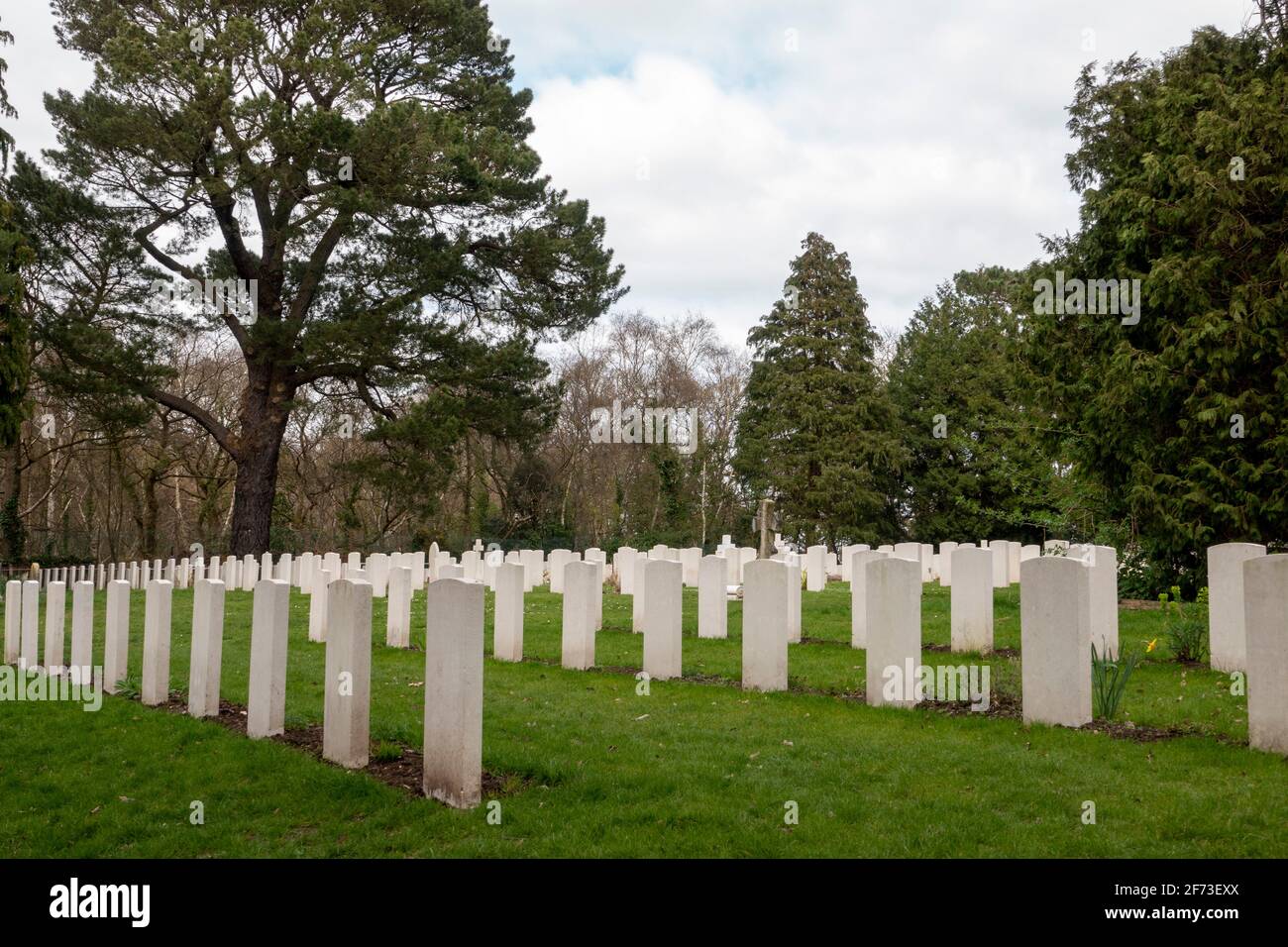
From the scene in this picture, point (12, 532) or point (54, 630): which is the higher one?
point (12, 532)

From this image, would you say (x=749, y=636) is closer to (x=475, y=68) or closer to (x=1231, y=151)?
(x=1231, y=151)

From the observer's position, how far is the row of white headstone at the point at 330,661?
5410 mm

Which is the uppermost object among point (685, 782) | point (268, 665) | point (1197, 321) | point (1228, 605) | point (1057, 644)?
point (1197, 321)

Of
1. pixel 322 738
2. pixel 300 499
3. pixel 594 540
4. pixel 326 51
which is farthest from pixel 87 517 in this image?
pixel 322 738

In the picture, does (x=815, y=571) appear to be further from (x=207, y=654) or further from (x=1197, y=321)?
(x=207, y=654)

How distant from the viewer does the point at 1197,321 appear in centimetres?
1344

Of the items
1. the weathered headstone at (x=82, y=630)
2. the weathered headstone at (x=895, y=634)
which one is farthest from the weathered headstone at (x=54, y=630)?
the weathered headstone at (x=895, y=634)

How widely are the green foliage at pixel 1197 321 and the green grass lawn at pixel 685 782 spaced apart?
242 inches

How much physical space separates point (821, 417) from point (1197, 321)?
2163cm

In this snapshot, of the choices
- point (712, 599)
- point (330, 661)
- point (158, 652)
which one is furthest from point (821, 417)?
point (330, 661)

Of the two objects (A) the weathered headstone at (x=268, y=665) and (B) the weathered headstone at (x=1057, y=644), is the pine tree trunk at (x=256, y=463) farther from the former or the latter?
(B) the weathered headstone at (x=1057, y=644)

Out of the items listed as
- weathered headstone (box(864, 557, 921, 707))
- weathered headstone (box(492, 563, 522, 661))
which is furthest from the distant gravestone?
weathered headstone (box(864, 557, 921, 707))

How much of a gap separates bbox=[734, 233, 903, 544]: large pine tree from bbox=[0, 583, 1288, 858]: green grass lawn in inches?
1030

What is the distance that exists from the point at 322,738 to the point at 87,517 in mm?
35258
